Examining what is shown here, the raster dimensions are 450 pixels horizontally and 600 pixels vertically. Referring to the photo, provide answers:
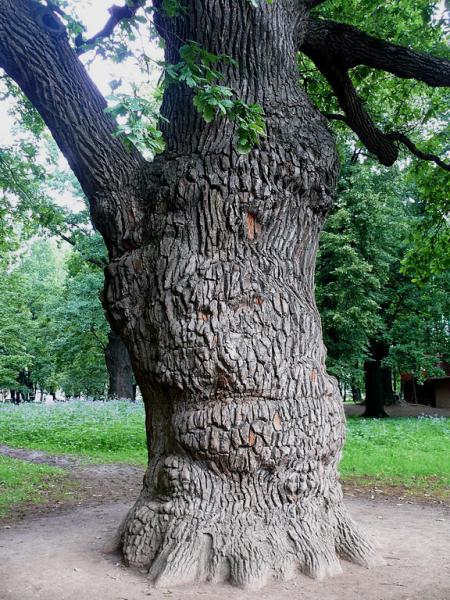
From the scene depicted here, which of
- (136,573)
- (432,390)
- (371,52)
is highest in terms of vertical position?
(371,52)

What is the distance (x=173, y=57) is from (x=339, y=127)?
6.01m

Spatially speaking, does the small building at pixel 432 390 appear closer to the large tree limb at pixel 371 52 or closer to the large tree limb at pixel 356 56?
the large tree limb at pixel 356 56

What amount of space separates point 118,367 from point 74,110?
72.6 feet

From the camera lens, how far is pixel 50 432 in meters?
14.6

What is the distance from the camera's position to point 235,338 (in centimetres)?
480

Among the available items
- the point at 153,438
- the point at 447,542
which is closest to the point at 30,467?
the point at 153,438

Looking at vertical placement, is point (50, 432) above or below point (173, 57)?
below

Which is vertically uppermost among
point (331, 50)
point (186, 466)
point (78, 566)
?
point (331, 50)

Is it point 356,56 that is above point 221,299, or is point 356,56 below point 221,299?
above

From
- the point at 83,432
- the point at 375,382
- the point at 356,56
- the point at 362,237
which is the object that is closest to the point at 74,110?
the point at 356,56

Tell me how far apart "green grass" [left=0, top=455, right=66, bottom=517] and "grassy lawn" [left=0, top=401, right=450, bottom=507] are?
0.04 metres

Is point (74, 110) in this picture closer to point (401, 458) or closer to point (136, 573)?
point (136, 573)

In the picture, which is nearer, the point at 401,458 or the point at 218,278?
the point at 218,278

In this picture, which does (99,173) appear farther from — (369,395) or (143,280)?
(369,395)
